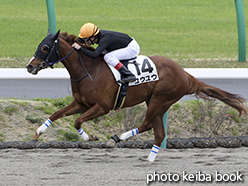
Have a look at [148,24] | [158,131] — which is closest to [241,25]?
[158,131]

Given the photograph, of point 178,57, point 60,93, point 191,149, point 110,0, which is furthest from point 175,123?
point 110,0

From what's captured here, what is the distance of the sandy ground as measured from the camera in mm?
4230

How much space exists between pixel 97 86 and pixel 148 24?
990 centimetres

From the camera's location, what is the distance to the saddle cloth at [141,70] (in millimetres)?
4965

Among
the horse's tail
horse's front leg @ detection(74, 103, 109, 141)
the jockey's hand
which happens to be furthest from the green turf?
horse's front leg @ detection(74, 103, 109, 141)

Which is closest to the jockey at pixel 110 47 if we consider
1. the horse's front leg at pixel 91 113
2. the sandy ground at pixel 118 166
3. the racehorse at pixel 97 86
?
the racehorse at pixel 97 86

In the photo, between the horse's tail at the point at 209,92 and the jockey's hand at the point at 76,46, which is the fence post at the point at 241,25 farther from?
the jockey's hand at the point at 76,46

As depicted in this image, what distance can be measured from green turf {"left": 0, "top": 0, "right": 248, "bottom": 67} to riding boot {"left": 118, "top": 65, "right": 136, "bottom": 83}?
468cm

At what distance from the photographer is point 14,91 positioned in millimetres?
7074

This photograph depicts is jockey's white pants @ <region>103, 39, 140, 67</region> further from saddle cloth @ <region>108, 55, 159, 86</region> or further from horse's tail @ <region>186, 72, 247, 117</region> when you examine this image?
horse's tail @ <region>186, 72, 247, 117</region>

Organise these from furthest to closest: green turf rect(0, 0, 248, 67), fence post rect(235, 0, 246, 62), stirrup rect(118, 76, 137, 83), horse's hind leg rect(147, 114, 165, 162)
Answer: green turf rect(0, 0, 248, 67)
fence post rect(235, 0, 246, 62)
horse's hind leg rect(147, 114, 165, 162)
stirrup rect(118, 76, 137, 83)

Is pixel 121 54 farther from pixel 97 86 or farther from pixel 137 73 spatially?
pixel 97 86

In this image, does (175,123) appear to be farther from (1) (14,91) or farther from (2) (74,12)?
(2) (74,12)

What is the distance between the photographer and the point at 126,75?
486 cm
